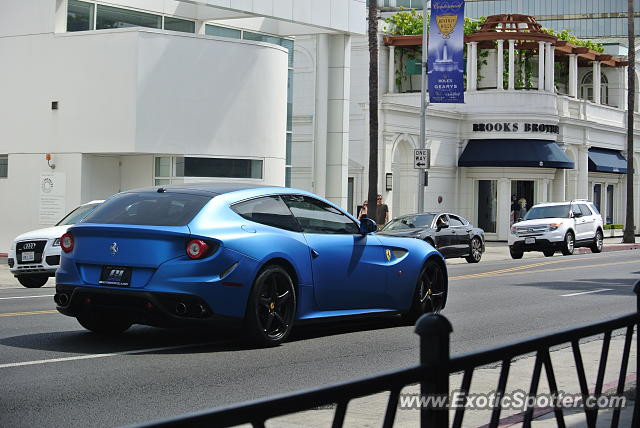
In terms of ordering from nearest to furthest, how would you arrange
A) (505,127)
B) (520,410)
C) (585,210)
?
(520,410) → (585,210) → (505,127)

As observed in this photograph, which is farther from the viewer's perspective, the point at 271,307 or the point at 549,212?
the point at 549,212

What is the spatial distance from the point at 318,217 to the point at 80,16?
20099 millimetres

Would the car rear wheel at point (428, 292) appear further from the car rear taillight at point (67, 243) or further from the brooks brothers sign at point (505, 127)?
the brooks brothers sign at point (505, 127)

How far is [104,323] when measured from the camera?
11.1 meters

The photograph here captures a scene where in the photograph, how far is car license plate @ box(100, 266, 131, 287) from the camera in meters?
9.85

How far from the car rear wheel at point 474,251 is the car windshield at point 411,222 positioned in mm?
1826

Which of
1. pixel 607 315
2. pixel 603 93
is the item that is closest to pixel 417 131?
pixel 603 93

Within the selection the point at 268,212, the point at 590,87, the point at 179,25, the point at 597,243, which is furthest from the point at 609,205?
the point at 268,212

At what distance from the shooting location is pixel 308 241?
425 inches

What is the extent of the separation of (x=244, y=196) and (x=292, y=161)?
86.7 ft

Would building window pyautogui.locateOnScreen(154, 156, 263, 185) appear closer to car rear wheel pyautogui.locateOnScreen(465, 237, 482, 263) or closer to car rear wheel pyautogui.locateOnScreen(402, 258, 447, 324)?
car rear wheel pyautogui.locateOnScreen(465, 237, 482, 263)

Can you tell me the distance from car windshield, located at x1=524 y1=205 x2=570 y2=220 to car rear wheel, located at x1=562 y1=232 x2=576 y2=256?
0.85 metres

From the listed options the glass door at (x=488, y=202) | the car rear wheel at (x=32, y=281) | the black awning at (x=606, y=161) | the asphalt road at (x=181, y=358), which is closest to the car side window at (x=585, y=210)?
the glass door at (x=488, y=202)

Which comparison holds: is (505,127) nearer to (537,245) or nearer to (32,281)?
(537,245)
